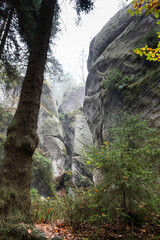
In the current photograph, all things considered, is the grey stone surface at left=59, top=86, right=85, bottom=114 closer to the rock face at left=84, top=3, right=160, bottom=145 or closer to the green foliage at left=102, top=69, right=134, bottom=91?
the rock face at left=84, top=3, right=160, bottom=145

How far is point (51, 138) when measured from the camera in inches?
717

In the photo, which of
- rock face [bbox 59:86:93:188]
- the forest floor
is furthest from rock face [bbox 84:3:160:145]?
the forest floor

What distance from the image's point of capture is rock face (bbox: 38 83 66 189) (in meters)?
16.4

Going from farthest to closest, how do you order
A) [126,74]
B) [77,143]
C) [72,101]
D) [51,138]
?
[72,101] < [51,138] < [77,143] < [126,74]

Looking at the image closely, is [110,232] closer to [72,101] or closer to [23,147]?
[23,147]

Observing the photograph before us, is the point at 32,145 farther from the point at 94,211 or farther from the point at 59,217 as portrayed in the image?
the point at 59,217

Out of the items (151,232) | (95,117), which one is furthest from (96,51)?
(151,232)

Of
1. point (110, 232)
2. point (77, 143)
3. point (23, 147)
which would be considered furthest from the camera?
point (77, 143)

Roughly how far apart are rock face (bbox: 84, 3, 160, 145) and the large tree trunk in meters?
5.42

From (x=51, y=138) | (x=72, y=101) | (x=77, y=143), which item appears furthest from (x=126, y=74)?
(x=72, y=101)

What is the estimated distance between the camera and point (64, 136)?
69.9 ft

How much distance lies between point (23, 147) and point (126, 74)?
31.2 feet

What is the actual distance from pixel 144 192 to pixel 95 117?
37.8 feet

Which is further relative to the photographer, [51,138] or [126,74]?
[51,138]
